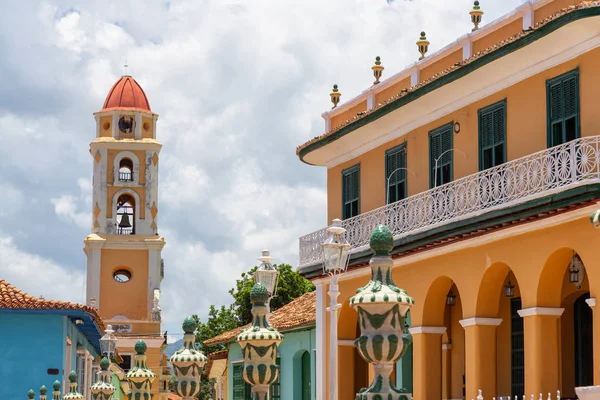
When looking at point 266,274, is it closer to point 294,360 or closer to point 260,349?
point 260,349

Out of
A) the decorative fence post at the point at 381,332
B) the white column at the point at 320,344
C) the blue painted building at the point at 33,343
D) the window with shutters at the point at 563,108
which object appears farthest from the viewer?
the blue painted building at the point at 33,343

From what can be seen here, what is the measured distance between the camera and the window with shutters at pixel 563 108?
70.2 ft

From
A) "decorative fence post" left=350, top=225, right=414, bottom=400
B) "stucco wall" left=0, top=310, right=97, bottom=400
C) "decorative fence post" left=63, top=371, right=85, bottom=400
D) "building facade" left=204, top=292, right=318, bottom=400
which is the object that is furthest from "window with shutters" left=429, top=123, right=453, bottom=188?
"decorative fence post" left=350, top=225, right=414, bottom=400

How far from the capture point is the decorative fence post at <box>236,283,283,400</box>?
14.1 metres

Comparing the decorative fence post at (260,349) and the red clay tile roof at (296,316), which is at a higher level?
the red clay tile roof at (296,316)

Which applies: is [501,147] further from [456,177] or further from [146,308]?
[146,308]

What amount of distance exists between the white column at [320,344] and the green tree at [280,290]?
27.0 metres

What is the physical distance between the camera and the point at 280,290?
2269 inches

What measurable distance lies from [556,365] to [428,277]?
172 inches

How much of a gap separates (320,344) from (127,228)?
3489cm

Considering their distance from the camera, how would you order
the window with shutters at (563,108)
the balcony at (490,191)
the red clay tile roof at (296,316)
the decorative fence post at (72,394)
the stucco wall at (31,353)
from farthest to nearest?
the red clay tile roof at (296,316) → the stucco wall at (31,353) → the decorative fence post at (72,394) → the window with shutters at (563,108) → the balcony at (490,191)

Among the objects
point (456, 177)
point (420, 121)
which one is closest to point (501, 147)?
point (456, 177)

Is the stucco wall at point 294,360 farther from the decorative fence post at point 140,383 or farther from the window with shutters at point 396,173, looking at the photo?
the decorative fence post at point 140,383

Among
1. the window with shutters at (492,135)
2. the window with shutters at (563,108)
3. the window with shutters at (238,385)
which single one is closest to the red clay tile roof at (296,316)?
the window with shutters at (238,385)
